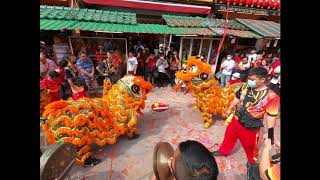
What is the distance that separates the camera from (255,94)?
3.36m

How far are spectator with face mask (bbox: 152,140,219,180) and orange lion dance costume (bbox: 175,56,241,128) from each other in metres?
3.56

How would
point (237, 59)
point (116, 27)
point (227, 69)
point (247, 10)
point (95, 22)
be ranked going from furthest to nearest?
point (247, 10) < point (237, 59) < point (227, 69) < point (95, 22) < point (116, 27)

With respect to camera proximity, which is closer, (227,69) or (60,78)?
(60,78)

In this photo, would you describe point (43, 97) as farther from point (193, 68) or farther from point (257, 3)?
point (257, 3)

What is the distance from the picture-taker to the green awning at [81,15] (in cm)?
681

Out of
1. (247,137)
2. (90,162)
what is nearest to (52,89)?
(90,162)

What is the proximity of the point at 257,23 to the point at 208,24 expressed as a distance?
3.02 meters

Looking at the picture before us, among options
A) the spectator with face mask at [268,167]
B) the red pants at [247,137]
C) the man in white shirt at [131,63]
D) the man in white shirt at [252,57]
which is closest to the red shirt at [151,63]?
the man in white shirt at [131,63]

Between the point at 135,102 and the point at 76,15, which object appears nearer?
the point at 135,102

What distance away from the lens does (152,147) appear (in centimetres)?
437

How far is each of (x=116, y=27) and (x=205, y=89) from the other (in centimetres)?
365

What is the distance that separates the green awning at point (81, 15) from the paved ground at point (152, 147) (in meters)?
3.10
